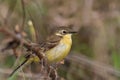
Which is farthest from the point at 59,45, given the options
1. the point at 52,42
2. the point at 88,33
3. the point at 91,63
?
the point at 88,33

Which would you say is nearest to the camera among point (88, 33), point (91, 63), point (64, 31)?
point (64, 31)

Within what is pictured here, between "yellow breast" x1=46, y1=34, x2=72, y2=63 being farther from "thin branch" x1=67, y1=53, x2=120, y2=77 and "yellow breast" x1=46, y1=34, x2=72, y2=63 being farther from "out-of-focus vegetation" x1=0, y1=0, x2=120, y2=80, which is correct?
"thin branch" x1=67, y1=53, x2=120, y2=77

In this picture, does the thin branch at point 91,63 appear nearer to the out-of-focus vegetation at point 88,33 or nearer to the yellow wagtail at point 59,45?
the out-of-focus vegetation at point 88,33

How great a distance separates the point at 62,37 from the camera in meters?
4.89

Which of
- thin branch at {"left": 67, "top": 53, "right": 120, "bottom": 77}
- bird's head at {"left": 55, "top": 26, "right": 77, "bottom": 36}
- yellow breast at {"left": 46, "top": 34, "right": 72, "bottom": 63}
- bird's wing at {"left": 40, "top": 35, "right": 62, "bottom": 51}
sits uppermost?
bird's head at {"left": 55, "top": 26, "right": 77, "bottom": 36}

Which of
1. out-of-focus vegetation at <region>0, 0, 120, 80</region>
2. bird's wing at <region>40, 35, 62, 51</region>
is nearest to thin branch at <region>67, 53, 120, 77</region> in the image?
out-of-focus vegetation at <region>0, 0, 120, 80</region>

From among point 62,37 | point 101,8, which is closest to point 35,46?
point 62,37

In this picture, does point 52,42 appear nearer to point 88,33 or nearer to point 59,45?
point 59,45

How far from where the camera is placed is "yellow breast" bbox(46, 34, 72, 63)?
14.9ft

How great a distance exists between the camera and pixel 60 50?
468 centimetres

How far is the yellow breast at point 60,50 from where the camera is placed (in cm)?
455

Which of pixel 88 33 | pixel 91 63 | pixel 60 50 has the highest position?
pixel 60 50

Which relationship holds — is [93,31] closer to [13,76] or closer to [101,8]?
[101,8]

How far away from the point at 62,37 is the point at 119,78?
2.71 m
